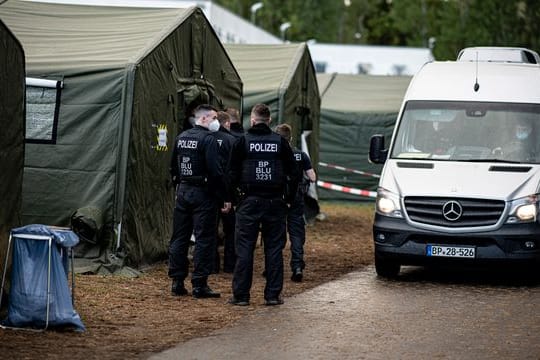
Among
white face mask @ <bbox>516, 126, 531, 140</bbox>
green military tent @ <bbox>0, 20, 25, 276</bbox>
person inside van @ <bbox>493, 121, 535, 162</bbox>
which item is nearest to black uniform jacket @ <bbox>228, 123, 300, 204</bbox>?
green military tent @ <bbox>0, 20, 25, 276</bbox>

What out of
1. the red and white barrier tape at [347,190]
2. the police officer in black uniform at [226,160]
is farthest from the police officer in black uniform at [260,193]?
the red and white barrier tape at [347,190]

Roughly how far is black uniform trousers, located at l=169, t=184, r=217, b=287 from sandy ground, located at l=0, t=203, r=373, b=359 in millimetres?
310

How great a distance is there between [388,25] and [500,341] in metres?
86.6

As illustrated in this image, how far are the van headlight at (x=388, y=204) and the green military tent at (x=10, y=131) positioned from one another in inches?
201

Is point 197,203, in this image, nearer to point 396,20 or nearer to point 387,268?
point 387,268

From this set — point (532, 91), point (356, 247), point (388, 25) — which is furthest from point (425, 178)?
point (388, 25)

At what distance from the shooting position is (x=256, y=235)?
1198cm

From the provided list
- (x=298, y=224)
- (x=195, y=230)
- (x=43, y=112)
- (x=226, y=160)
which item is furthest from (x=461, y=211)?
(x=43, y=112)

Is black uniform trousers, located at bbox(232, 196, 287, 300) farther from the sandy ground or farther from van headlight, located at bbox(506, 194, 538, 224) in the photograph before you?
van headlight, located at bbox(506, 194, 538, 224)

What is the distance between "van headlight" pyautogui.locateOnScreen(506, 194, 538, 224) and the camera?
45.3 ft

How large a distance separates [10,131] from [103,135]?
3.47 metres

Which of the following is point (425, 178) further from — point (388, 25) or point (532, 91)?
point (388, 25)

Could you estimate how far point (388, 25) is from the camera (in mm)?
95500

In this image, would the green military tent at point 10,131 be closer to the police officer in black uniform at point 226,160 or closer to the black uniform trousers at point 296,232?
the police officer in black uniform at point 226,160
